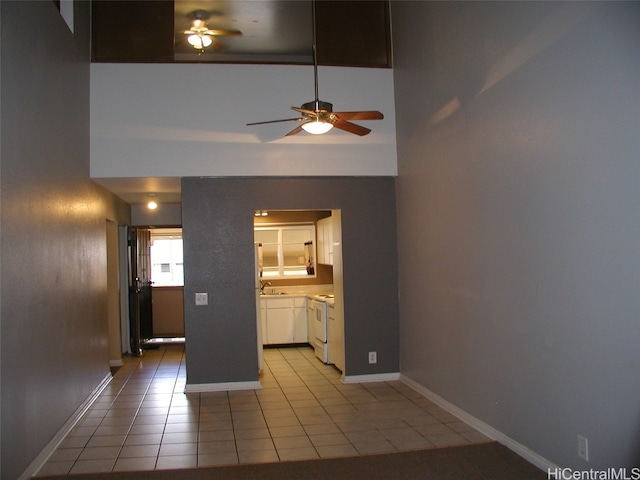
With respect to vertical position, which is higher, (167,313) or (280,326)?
(167,313)

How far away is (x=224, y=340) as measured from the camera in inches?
236

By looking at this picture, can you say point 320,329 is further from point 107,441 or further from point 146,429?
point 107,441

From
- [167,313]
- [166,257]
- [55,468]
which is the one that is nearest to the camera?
[55,468]

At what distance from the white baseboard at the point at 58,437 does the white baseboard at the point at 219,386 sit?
3.05ft

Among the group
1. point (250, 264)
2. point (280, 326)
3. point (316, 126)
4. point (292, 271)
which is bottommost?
point (280, 326)

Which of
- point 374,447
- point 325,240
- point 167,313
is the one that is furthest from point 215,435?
point 167,313

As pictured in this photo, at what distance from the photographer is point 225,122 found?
601cm

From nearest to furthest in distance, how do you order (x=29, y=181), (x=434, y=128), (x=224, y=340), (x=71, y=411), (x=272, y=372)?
(x=29, y=181) → (x=71, y=411) → (x=434, y=128) → (x=224, y=340) → (x=272, y=372)

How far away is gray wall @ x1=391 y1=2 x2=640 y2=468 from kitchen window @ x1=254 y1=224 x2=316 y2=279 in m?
3.74

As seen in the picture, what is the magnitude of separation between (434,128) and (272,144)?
1.81 metres

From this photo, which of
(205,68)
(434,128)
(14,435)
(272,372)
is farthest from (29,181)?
(272,372)

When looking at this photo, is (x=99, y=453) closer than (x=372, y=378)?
Yes

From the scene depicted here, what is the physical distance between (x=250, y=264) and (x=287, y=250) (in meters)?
3.07

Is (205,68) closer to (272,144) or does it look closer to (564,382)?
(272,144)
